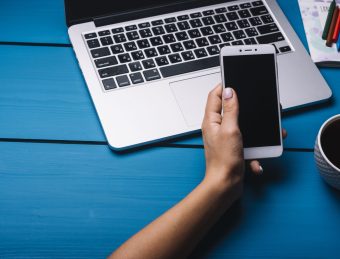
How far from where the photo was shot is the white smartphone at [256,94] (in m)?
0.80

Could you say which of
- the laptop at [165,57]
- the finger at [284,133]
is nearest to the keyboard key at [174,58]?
the laptop at [165,57]

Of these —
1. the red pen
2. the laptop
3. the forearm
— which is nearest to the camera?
the forearm

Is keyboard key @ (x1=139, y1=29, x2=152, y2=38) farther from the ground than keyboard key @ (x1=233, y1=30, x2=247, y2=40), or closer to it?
farther from the ground

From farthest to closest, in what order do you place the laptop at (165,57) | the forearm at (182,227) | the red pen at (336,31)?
1. the red pen at (336,31)
2. the laptop at (165,57)
3. the forearm at (182,227)

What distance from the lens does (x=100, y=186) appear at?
80cm

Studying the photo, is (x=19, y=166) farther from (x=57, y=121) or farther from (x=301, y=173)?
(x=301, y=173)

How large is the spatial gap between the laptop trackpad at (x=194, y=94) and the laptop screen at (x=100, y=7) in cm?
17

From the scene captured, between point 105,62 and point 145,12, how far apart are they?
0.14 metres

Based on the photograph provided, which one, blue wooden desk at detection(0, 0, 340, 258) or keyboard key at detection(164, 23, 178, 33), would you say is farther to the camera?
keyboard key at detection(164, 23, 178, 33)

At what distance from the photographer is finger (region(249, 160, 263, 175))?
78 centimetres

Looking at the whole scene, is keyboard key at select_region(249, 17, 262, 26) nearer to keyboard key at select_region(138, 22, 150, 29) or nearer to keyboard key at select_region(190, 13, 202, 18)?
keyboard key at select_region(190, 13, 202, 18)

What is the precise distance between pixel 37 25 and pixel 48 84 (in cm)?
15

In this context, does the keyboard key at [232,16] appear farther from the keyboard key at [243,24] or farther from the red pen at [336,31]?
the red pen at [336,31]

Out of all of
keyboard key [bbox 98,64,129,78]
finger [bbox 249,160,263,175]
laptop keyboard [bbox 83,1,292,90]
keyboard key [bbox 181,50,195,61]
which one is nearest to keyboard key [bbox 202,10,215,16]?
laptop keyboard [bbox 83,1,292,90]
